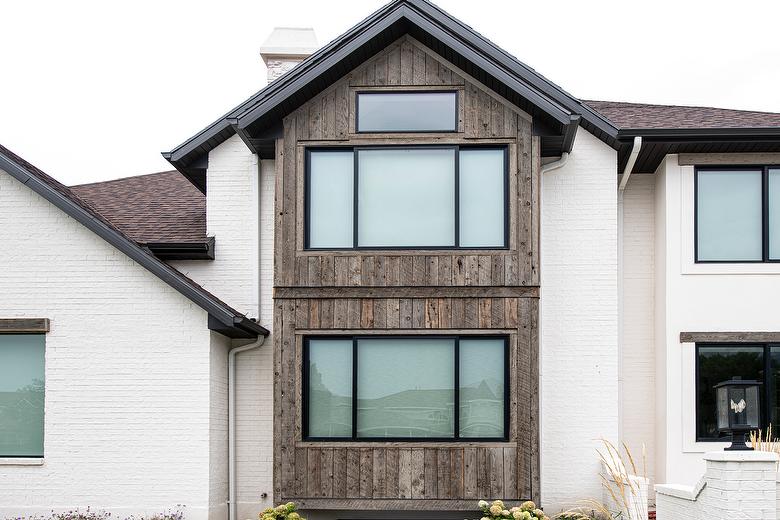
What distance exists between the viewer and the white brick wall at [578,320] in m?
14.1

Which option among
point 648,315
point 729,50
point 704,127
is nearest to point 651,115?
point 704,127

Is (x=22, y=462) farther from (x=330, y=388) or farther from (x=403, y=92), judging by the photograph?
(x=403, y=92)

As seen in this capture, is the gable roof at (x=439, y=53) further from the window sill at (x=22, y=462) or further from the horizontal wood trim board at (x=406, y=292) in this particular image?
the window sill at (x=22, y=462)

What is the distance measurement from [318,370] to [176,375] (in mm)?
1855

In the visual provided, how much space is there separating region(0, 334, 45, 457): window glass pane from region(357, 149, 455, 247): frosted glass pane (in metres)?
4.61

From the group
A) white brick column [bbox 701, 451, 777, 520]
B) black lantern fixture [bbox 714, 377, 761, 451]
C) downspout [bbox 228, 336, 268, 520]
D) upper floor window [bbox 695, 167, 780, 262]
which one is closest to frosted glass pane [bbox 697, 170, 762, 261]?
upper floor window [bbox 695, 167, 780, 262]

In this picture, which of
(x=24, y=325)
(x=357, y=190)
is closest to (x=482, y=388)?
(x=357, y=190)

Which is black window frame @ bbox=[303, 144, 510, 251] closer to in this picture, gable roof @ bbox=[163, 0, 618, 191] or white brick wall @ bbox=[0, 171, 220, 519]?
gable roof @ bbox=[163, 0, 618, 191]

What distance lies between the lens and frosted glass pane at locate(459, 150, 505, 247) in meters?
13.4

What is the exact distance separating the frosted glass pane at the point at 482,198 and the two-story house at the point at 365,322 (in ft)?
0.09

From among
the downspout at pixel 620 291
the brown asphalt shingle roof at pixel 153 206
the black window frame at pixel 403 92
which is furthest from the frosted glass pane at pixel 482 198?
the brown asphalt shingle roof at pixel 153 206

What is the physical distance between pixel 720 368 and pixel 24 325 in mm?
9591

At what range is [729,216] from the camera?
575 inches

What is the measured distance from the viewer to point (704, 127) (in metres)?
14.0
